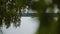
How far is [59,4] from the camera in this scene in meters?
0.41

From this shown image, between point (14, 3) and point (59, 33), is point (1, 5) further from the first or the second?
point (59, 33)

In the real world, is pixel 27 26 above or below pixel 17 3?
below

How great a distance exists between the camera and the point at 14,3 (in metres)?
0.57

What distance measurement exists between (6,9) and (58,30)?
0.93 feet

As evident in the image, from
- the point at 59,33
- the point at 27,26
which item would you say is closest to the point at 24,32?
the point at 27,26

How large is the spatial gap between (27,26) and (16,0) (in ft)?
0.64

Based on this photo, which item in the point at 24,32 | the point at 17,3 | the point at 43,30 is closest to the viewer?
the point at 43,30

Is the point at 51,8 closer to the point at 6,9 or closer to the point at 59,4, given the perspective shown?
the point at 59,4

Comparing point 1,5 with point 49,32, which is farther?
point 1,5

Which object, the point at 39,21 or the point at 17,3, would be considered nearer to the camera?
the point at 39,21

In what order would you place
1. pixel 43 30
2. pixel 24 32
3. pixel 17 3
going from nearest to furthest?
pixel 43 30 → pixel 17 3 → pixel 24 32

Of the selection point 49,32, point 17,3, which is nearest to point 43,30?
point 49,32

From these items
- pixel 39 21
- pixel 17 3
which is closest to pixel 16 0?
pixel 17 3

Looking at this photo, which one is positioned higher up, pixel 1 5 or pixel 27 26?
pixel 1 5
